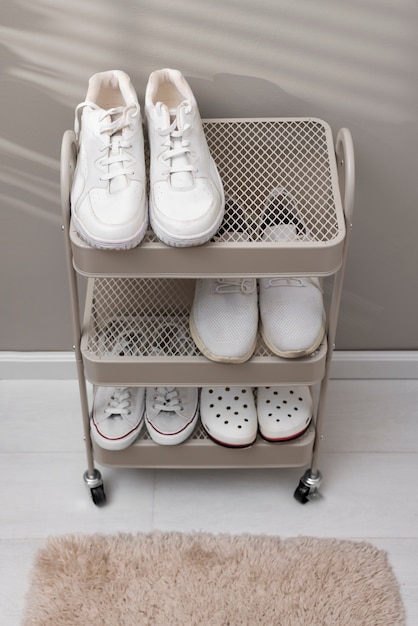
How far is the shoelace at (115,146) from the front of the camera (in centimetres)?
116

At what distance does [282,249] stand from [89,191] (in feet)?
1.01

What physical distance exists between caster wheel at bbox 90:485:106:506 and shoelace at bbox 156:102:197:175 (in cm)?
73

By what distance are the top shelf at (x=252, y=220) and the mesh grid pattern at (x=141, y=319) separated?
0.78 ft

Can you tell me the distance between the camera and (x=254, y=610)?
142 cm

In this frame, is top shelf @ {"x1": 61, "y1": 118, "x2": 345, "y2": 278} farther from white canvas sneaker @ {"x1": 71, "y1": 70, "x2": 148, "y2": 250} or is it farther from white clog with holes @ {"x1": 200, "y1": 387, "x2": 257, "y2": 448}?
white clog with holes @ {"x1": 200, "y1": 387, "x2": 257, "y2": 448}

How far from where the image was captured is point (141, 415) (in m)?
1.50

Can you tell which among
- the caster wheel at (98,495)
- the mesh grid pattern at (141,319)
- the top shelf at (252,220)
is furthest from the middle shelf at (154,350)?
the caster wheel at (98,495)

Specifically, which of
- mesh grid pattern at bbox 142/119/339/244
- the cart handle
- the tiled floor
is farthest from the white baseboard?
Answer: the cart handle

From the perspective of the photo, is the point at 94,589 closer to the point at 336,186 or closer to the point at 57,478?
the point at 57,478

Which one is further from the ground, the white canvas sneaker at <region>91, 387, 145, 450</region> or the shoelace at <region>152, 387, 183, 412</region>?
the shoelace at <region>152, 387, 183, 412</region>

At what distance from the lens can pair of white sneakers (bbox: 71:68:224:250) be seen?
111 centimetres

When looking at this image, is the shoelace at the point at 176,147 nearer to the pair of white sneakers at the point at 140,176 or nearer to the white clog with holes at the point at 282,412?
the pair of white sneakers at the point at 140,176

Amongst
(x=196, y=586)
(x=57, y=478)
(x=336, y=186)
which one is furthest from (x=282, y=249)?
(x=57, y=478)

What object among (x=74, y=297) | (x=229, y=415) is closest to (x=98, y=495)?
(x=229, y=415)
